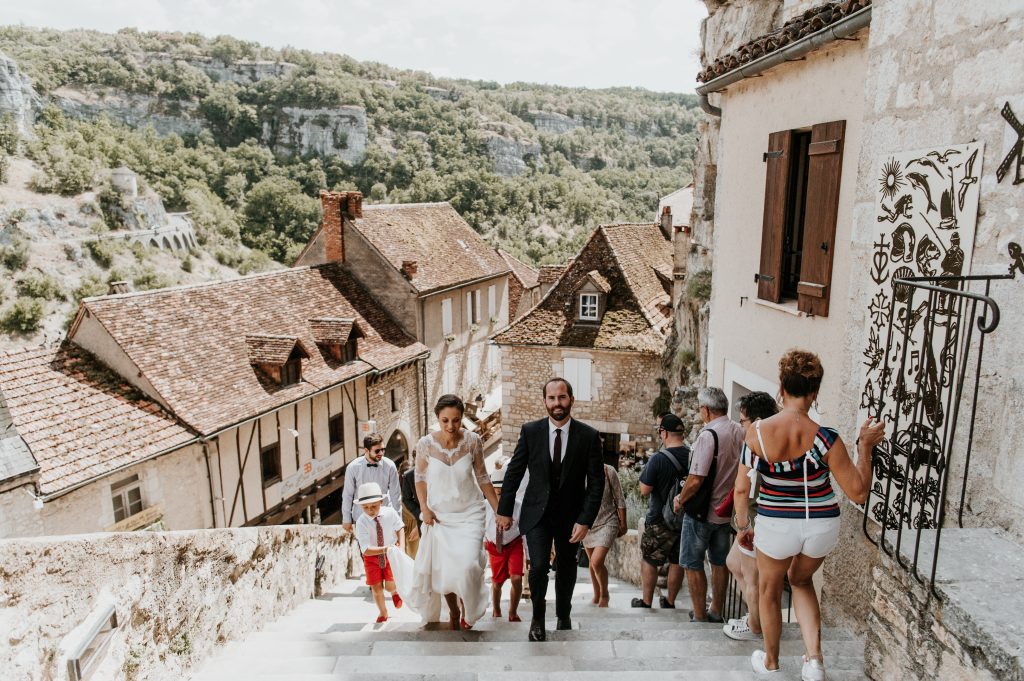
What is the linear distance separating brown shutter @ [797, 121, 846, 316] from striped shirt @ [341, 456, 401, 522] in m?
3.97

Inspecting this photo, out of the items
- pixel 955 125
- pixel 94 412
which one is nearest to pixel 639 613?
pixel 955 125

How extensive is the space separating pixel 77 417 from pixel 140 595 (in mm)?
8989

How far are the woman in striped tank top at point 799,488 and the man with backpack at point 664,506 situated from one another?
4.51ft

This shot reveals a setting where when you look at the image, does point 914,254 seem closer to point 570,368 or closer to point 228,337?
point 570,368

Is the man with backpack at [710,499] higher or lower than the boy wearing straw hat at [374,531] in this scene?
higher

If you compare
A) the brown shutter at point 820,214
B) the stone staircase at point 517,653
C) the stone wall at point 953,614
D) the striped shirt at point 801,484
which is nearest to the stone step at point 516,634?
the stone staircase at point 517,653

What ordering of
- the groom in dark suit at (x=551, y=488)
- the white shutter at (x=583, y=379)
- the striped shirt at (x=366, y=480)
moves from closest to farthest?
the groom in dark suit at (x=551, y=488) → the striped shirt at (x=366, y=480) → the white shutter at (x=583, y=379)

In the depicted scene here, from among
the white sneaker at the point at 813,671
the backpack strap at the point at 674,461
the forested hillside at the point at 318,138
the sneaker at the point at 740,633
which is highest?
the forested hillside at the point at 318,138

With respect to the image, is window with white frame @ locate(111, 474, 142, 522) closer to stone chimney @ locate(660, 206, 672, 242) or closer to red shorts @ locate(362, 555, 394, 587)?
red shorts @ locate(362, 555, 394, 587)

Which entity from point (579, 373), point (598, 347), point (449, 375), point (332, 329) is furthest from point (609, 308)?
point (449, 375)

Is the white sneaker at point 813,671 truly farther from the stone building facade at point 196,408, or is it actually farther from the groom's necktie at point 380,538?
the stone building facade at point 196,408

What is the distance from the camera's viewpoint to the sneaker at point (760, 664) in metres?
3.47

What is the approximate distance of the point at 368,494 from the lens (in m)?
5.46

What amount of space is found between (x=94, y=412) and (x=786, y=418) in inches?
465
